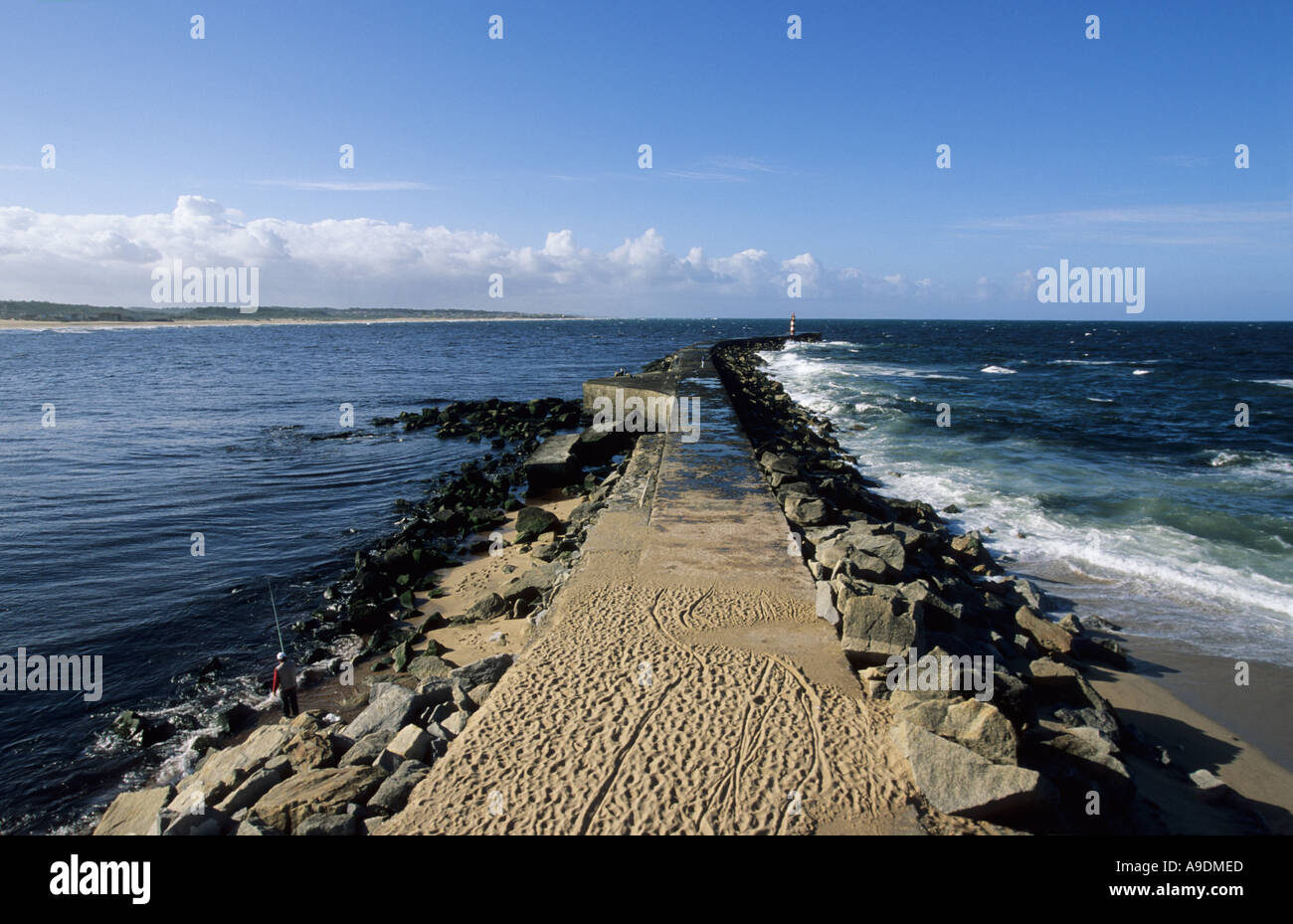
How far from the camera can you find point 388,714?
5.03 meters

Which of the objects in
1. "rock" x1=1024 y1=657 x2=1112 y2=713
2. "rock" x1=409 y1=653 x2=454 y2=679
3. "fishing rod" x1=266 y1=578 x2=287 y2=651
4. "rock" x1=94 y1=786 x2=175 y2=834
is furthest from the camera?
"fishing rod" x1=266 y1=578 x2=287 y2=651

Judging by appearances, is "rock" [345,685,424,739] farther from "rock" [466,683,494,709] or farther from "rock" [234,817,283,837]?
"rock" [234,817,283,837]

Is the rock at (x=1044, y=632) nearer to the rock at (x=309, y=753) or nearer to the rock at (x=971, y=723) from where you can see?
the rock at (x=971, y=723)

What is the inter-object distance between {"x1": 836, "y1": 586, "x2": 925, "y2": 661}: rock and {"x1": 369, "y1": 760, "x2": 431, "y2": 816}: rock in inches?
123

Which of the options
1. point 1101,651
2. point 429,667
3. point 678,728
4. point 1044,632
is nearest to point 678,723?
point 678,728

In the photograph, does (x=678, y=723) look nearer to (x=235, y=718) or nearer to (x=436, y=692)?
(x=436, y=692)

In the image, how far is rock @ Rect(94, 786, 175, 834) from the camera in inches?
165

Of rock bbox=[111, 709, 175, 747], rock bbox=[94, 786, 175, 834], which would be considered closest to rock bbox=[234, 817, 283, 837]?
rock bbox=[94, 786, 175, 834]

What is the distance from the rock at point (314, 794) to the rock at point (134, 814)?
0.66 meters

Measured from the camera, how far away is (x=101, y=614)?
7895 mm
